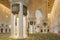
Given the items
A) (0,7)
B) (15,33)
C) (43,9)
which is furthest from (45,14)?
(15,33)

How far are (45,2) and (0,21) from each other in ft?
8.22

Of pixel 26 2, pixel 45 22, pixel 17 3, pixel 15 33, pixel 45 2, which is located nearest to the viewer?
pixel 17 3

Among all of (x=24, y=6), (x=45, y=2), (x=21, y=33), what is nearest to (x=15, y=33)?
(x=21, y=33)

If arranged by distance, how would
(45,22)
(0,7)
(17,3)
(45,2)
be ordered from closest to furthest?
(17,3) → (45,22) → (45,2) → (0,7)

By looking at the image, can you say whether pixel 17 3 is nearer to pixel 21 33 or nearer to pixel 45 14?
pixel 21 33

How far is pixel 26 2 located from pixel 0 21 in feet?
17.7

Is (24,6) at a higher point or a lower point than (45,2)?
lower

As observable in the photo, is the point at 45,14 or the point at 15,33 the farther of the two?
the point at 45,14

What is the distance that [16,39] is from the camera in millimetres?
1682

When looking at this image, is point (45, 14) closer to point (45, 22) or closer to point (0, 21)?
point (45, 22)

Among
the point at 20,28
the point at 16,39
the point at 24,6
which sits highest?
the point at 24,6

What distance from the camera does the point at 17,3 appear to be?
1665 mm

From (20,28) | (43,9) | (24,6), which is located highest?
(43,9)

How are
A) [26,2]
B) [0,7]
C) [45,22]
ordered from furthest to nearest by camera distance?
[0,7] → [45,22] → [26,2]
